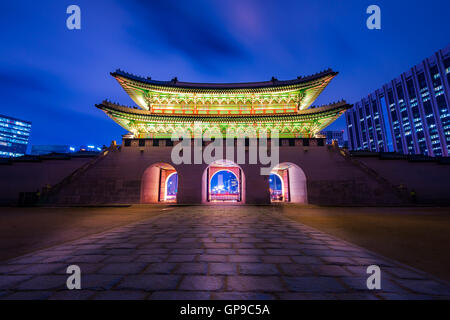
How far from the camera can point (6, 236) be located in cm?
389

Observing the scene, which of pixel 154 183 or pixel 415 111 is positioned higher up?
pixel 415 111

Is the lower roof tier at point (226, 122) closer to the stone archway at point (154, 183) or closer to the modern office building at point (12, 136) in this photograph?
the stone archway at point (154, 183)

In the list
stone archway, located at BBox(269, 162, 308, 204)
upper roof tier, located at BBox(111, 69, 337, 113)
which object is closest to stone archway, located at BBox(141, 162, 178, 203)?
upper roof tier, located at BBox(111, 69, 337, 113)

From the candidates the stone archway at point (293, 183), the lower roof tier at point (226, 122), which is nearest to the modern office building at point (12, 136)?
the lower roof tier at point (226, 122)

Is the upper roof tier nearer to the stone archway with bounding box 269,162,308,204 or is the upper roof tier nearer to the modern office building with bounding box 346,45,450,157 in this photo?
the stone archway with bounding box 269,162,308,204

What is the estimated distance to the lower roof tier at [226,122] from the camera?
13477 mm

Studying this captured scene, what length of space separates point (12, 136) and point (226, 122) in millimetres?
94145

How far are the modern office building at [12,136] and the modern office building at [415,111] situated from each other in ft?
404

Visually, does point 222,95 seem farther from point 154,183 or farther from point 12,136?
point 12,136

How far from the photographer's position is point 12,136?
2552 inches

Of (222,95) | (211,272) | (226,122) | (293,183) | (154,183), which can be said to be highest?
(222,95)

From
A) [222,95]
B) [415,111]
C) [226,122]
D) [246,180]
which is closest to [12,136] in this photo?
[222,95]
